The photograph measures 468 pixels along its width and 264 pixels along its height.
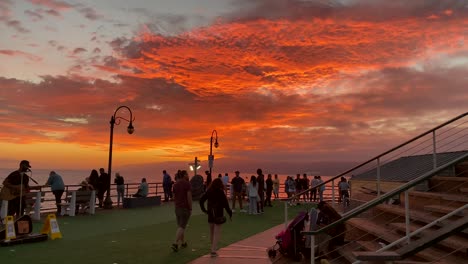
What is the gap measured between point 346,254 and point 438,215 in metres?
1.84

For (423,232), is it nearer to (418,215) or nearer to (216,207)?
(418,215)

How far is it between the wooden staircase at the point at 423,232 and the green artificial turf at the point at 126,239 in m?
4.05

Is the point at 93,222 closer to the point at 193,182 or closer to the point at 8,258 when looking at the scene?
the point at 8,258

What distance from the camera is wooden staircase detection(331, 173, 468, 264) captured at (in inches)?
209

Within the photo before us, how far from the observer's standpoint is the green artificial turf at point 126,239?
9.52m

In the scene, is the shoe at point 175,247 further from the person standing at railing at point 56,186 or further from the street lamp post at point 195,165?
the street lamp post at point 195,165

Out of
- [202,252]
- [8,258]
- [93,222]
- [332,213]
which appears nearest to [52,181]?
[93,222]

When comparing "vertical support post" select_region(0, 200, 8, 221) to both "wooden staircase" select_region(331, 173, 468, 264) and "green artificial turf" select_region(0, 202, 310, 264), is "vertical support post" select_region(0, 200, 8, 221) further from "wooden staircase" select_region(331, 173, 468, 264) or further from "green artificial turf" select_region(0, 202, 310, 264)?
"wooden staircase" select_region(331, 173, 468, 264)

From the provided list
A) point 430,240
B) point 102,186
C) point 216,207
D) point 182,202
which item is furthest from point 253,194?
point 430,240

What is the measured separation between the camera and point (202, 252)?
34.1ft

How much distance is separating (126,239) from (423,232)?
849 centimetres

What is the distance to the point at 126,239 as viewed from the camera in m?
12.1

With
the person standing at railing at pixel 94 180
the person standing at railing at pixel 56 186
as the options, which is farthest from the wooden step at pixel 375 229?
the person standing at railing at pixel 94 180

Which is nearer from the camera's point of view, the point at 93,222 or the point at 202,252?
the point at 202,252
